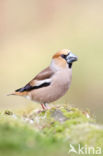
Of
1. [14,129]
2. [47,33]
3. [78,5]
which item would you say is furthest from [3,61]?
[14,129]

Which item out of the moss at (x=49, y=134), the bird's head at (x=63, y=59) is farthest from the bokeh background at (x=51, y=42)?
the moss at (x=49, y=134)

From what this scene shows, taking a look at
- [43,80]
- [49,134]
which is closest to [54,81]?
[43,80]

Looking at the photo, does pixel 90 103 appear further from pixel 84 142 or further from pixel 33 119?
pixel 84 142

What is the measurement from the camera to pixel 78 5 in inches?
1007

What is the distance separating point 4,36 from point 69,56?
48.8 feet

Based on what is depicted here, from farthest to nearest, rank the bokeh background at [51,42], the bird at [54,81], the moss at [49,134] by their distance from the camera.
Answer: the bokeh background at [51,42] < the bird at [54,81] < the moss at [49,134]

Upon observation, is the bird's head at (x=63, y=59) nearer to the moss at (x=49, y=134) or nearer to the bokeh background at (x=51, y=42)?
the moss at (x=49, y=134)

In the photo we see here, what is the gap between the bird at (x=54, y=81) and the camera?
721cm

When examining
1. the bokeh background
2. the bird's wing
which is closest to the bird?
the bird's wing

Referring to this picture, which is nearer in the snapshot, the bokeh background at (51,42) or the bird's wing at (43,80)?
the bird's wing at (43,80)

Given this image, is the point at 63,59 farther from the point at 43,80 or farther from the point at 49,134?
the point at 49,134

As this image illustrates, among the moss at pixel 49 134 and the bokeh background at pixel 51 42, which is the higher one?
the bokeh background at pixel 51 42

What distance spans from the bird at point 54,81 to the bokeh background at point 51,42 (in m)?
6.48

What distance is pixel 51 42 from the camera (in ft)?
71.1
